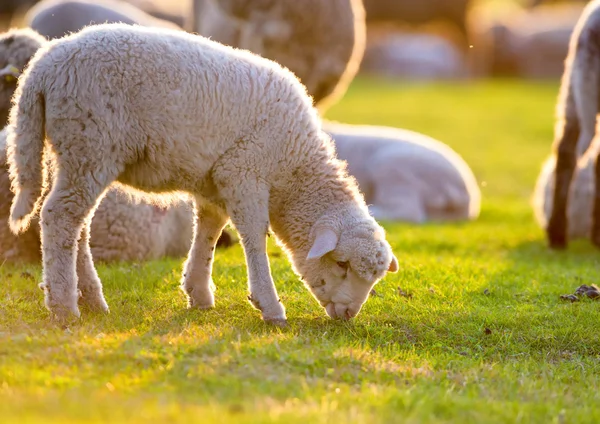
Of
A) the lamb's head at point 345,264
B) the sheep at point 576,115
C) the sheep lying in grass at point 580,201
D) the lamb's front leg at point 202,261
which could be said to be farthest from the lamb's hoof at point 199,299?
the sheep lying in grass at point 580,201

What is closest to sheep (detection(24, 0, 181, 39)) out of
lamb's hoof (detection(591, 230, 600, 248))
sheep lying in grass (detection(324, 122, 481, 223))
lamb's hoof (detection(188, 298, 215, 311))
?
sheep lying in grass (detection(324, 122, 481, 223))

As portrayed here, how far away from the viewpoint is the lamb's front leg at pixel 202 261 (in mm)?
6602

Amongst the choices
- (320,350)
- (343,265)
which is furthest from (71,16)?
(320,350)

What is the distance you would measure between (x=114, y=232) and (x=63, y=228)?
7.59ft

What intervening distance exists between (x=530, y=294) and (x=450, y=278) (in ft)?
2.16

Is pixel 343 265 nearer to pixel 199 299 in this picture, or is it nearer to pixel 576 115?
pixel 199 299

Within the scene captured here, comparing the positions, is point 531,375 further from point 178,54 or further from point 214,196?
point 178,54

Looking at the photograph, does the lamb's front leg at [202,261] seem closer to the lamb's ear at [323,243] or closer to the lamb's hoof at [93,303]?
the lamb's hoof at [93,303]

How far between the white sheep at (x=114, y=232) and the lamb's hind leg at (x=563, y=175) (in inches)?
167

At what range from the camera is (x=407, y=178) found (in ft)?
40.1

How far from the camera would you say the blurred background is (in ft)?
119

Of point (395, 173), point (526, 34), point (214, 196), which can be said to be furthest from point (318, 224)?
point (526, 34)

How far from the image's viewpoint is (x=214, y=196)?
6.21m

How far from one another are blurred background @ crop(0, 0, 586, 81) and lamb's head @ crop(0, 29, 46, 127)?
25953mm
